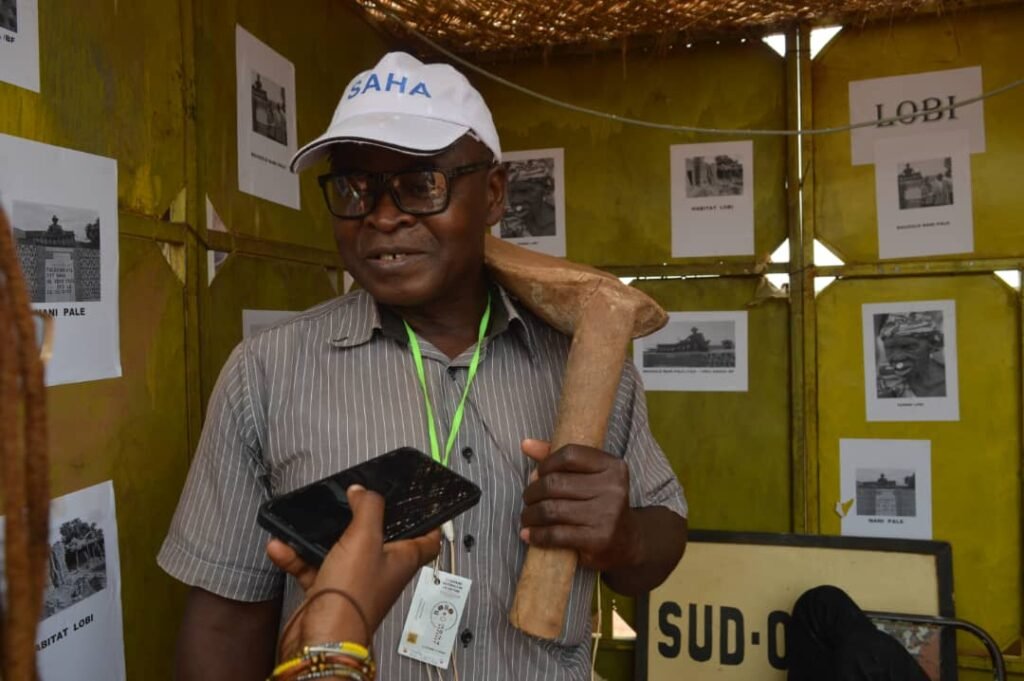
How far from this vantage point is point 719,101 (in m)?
2.62

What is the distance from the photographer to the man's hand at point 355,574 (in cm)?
71

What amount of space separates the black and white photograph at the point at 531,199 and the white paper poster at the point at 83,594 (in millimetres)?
1819

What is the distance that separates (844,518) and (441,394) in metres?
1.87

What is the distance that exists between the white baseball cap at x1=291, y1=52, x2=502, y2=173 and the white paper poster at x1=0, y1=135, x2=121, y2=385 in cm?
35

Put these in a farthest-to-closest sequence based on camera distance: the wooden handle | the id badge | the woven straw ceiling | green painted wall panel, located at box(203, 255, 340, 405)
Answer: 1. the woven straw ceiling
2. green painted wall panel, located at box(203, 255, 340, 405)
3. the id badge
4. the wooden handle

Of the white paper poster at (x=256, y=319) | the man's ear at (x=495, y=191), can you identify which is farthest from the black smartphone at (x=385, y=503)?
the white paper poster at (x=256, y=319)

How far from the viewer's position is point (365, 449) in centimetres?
123

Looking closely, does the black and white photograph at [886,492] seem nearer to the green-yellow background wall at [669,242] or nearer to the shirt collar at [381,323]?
the green-yellow background wall at [669,242]

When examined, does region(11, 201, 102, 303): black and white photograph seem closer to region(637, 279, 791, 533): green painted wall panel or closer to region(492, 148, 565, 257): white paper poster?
region(492, 148, 565, 257): white paper poster

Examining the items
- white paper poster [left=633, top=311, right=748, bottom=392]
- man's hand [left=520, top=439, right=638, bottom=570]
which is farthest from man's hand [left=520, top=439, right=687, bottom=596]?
white paper poster [left=633, top=311, right=748, bottom=392]

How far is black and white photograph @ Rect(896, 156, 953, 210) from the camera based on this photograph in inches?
96.3

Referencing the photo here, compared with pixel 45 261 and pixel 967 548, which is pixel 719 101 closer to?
pixel 967 548

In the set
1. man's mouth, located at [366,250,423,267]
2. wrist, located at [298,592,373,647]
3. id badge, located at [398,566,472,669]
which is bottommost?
id badge, located at [398,566,472,669]

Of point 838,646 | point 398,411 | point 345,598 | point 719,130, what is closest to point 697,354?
point 719,130
